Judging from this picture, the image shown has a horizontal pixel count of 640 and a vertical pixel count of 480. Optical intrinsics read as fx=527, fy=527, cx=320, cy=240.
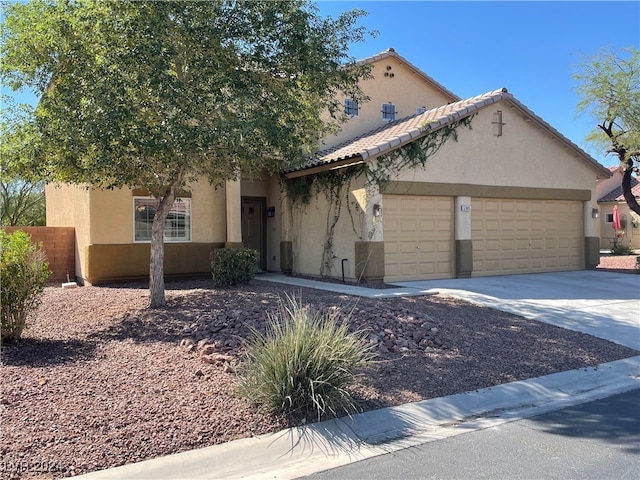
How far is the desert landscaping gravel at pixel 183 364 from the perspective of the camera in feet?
15.4

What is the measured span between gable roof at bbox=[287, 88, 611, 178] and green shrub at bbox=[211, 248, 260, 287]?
11.9ft

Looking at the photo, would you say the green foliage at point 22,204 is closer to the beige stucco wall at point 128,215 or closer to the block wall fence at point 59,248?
the block wall fence at point 59,248

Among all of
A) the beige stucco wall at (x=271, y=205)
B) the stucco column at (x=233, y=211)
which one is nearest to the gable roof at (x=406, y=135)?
the beige stucco wall at (x=271, y=205)

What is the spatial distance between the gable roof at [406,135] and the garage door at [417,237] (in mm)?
1472

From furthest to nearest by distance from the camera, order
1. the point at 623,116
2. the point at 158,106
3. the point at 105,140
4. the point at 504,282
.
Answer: the point at 623,116
the point at 504,282
the point at 158,106
the point at 105,140

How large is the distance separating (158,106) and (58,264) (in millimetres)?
8788

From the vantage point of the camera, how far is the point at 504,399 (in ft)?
21.0

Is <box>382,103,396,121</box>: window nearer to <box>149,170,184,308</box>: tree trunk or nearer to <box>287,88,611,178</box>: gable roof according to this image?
<box>287,88,611,178</box>: gable roof

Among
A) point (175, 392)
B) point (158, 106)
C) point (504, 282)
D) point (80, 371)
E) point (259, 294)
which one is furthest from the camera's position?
point (504, 282)

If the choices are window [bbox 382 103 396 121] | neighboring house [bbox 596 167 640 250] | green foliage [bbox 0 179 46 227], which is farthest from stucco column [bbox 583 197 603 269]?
green foliage [bbox 0 179 46 227]

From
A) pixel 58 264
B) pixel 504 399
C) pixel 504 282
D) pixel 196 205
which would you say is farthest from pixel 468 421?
pixel 58 264

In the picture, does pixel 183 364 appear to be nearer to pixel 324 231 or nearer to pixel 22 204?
pixel 324 231

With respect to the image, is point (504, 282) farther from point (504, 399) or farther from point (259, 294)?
point (504, 399)

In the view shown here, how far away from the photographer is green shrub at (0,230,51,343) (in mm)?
6938
